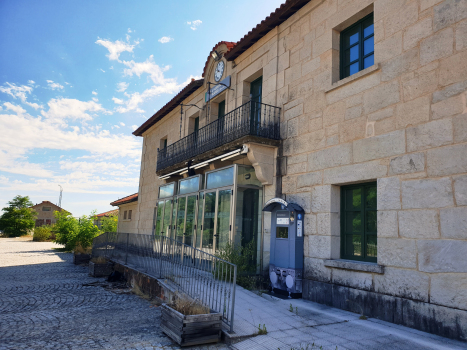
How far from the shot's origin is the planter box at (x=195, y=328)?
15.4ft

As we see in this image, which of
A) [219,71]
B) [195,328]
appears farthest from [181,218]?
[195,328]

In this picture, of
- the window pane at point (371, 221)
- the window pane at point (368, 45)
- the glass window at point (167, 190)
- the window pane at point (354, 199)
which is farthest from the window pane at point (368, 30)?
the glass window at point (167, 190)

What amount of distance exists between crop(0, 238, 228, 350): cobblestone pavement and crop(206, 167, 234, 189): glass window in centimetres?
Answer: 386

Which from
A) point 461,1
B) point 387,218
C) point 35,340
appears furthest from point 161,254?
point 461,1

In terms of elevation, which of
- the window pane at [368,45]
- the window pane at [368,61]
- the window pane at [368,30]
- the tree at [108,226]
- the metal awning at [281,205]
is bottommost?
the tree at [108,226]

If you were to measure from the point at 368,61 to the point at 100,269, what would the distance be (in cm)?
1110

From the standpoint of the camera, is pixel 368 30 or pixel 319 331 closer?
pixel 319 331

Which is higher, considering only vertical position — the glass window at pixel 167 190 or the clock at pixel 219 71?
the clock at pixel 219 71

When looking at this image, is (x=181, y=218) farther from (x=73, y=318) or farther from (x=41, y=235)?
(x=41, y=235)

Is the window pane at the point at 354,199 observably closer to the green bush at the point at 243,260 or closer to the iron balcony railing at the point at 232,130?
the iron balcony railing at the point at 232,130

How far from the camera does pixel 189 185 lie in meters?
12.5

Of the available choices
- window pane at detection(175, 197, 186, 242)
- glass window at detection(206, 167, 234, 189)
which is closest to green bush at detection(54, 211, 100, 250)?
window pane at detection(175, 197, 186, 242)

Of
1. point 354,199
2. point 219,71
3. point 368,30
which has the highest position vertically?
point 219,71

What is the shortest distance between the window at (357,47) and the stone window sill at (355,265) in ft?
13.4
